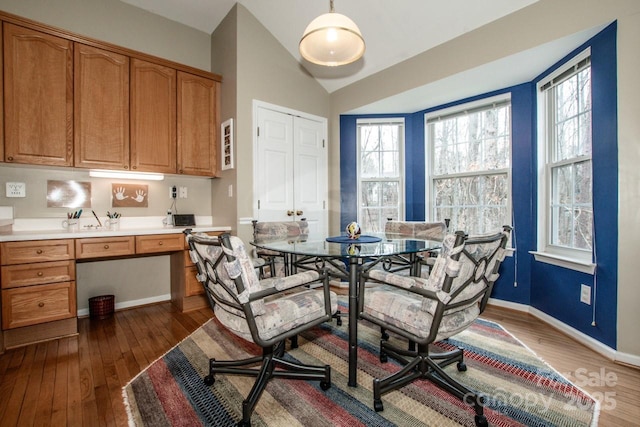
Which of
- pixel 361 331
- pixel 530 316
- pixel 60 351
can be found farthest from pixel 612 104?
pixel 60 351

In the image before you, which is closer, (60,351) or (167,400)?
(167,400)

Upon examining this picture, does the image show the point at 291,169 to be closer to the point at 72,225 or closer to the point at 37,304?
the point at 72,225

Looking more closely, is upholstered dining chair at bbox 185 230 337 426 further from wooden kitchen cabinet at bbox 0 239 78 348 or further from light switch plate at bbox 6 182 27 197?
light switch plate at bbox 6 182 27 197

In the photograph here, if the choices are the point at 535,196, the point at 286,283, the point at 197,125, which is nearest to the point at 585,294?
the point at 535,196

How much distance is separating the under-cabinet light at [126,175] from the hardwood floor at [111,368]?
1.42 metres

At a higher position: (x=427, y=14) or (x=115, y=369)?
(x=427, y=14)

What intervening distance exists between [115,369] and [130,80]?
8.53ft

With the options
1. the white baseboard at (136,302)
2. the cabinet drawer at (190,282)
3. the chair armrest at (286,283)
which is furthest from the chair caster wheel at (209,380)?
the white baseboard at (136,302)

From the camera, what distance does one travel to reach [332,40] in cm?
208

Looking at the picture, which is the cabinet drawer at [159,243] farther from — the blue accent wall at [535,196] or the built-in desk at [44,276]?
the blue accent wall at [535,196]

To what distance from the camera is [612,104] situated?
213 cm

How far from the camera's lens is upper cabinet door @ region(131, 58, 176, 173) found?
9.73ft

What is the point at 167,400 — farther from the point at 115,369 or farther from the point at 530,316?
the point at 530,316

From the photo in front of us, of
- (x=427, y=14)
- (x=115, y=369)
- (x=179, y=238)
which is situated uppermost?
(x=427, y=14)
